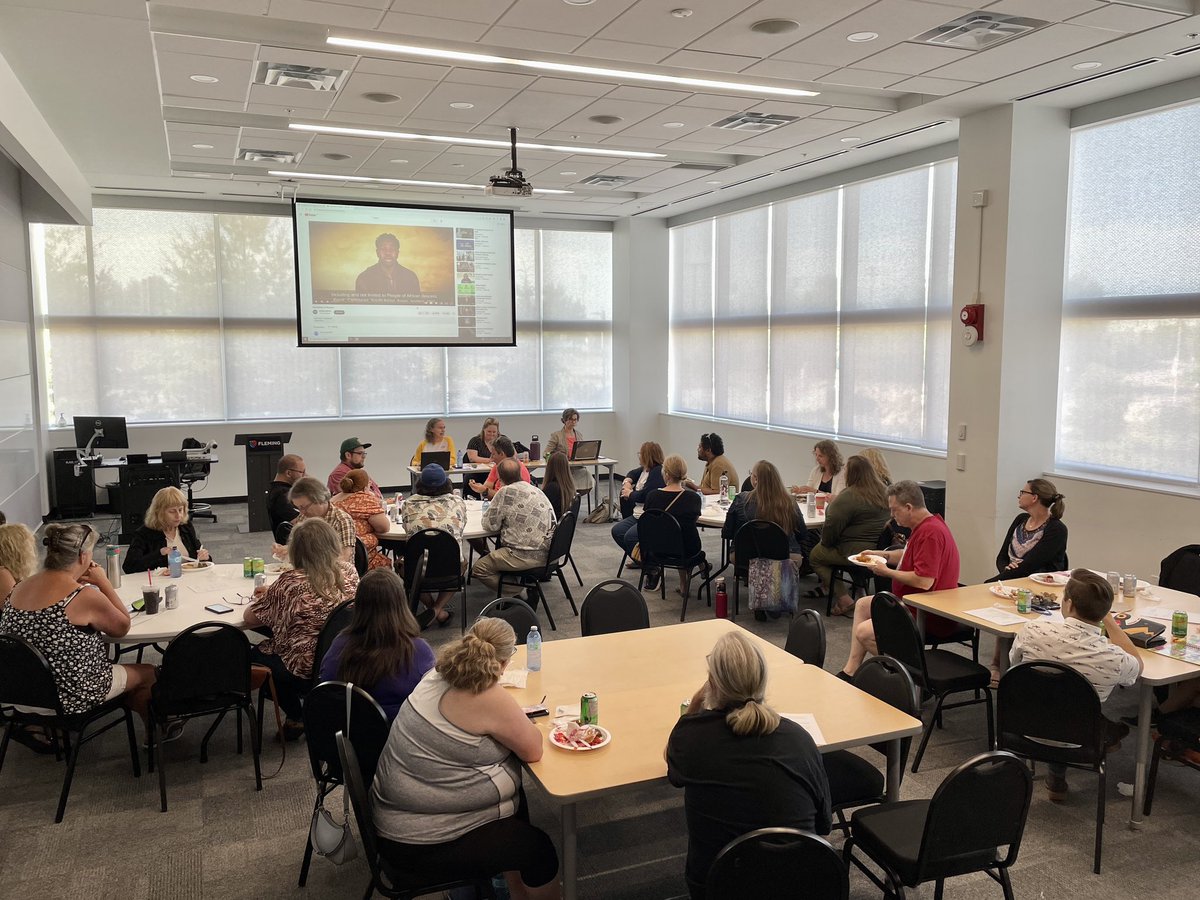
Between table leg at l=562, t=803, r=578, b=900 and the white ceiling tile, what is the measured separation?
4.84 metres

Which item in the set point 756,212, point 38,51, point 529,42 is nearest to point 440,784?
point 529,42

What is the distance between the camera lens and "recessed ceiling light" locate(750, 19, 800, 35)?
4852mm

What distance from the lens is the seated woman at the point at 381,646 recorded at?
3373 millimetres

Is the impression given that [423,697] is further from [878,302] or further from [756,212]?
[756,212]

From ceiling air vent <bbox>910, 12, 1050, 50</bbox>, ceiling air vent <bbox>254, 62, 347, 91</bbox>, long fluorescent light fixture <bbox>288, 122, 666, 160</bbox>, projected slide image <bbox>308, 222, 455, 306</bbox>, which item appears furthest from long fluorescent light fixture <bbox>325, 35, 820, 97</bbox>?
projected slide image <bbox>308, 222, 455, 306</bbox>

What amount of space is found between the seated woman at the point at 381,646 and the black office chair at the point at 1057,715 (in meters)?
2.41

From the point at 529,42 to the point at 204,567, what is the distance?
3.80 m

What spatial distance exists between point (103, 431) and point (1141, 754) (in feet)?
35.2

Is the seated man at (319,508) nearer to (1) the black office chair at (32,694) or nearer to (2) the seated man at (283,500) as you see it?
(2) the seated man at (283,500)

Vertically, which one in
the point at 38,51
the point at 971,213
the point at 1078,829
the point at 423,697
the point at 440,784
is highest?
the point at 38,51

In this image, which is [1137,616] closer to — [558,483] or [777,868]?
[777,868]

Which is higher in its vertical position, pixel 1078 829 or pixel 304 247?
pixel 304 247

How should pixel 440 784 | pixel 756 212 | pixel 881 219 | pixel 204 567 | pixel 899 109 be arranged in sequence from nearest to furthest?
pixel 440 784, pixel 204 567, pixel 899 109, pixel 881 219, pixel 756 212

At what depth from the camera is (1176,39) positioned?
523 cm
